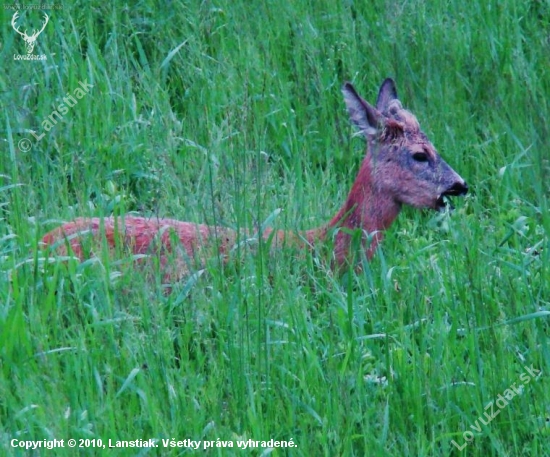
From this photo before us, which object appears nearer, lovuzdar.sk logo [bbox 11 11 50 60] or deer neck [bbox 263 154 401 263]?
deer neck [bbox 263 154 401 263]

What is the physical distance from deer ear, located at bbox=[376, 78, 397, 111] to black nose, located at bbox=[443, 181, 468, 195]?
2.28 ft

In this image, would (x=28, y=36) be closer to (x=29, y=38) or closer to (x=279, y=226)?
(x=29, y=38)

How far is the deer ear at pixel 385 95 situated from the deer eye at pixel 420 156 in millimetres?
373

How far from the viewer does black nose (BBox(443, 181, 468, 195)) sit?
6270mm

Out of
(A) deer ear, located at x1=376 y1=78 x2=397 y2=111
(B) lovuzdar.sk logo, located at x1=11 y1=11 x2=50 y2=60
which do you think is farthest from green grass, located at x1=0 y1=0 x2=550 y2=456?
(A) deer ear, located at x1=376 y1=78 x2=397 y2=111

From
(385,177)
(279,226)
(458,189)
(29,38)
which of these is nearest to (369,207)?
(385,177)

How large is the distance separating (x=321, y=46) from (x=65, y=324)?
132 inches

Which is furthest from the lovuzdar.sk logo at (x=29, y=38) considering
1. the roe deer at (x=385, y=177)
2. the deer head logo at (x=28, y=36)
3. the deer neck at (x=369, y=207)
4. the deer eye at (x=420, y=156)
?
the deer eye at (x=420, y=156)

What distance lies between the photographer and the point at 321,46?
297 inches

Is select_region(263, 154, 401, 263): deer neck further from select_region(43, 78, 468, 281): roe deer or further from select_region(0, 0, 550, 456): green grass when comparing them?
select_region(0, 0, 550, 456): green grass

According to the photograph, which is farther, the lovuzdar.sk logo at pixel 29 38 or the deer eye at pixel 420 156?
the lovuzdar.sk logo at pixel 29 38

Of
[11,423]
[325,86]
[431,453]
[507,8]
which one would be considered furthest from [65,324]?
[507,8]

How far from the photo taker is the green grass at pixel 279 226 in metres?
4.05

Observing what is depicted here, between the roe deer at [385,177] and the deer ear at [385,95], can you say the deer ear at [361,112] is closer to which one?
the roe deer at [385,177]
